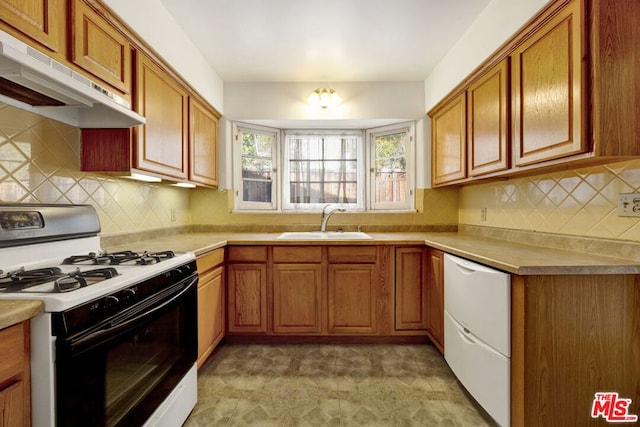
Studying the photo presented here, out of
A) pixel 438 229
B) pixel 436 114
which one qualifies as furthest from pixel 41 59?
pixel 438 229

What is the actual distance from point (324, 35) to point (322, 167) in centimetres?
133

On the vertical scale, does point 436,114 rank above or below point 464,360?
above

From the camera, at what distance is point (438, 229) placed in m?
2.95

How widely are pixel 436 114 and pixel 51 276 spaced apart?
2892mm

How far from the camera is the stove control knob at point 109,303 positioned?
0.96 meters

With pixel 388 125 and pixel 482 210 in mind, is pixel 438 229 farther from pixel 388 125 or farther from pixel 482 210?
pixel 388 125

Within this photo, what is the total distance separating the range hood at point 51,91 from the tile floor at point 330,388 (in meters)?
1.60

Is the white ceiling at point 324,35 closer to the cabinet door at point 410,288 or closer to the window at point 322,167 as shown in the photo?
the window at point 322,167

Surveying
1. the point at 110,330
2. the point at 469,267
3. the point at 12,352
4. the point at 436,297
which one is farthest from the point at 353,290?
the point at 12,352

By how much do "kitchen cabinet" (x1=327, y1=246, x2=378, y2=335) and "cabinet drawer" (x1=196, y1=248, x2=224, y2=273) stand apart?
0.84 metres

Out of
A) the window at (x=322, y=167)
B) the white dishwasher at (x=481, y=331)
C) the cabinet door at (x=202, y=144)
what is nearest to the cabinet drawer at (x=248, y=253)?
the cabinet door at (x=202, y=144)

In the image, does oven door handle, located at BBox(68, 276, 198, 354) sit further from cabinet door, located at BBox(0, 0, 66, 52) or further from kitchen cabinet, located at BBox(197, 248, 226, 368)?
cabinet door, located at BBox(0, 0, 66, 52)

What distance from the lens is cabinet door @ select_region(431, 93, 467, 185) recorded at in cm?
230

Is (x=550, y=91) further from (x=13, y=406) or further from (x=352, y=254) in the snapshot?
(x=13, y=406)
